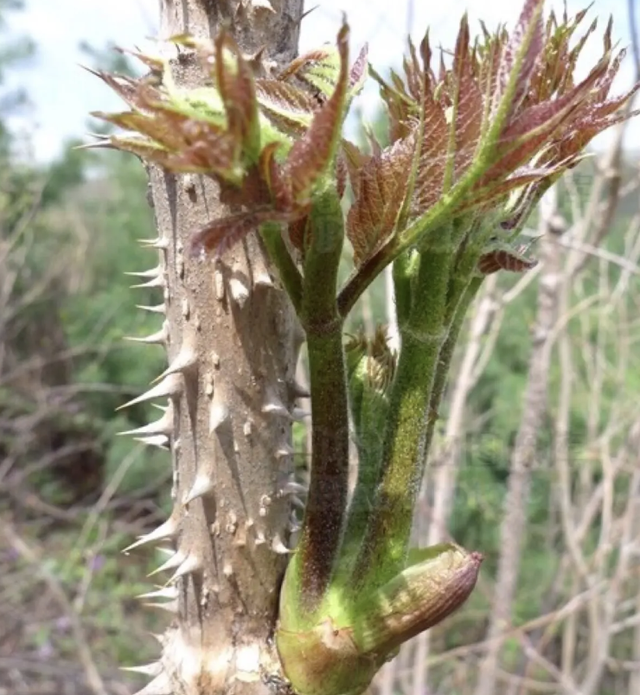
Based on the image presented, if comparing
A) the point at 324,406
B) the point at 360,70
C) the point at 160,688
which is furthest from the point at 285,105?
the point at 160,688

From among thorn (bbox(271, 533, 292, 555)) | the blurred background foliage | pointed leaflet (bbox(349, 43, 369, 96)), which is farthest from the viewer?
the blurred background foliage

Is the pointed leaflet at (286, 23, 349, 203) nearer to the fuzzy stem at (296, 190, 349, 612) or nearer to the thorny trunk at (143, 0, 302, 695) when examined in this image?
the fuzzy stem at (296, 190, 349, 612)

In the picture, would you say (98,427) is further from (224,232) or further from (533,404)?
(224,232)

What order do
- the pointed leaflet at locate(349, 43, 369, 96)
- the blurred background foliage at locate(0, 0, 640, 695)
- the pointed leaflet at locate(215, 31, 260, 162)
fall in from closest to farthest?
the pointed leaflet at locate(215, 31, 260, 162), the pointed leaflet at locate(349, 43, 369, 96), the blurred background foliage at locate(0, 0, 640, 695)

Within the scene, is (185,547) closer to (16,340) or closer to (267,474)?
(267,474)

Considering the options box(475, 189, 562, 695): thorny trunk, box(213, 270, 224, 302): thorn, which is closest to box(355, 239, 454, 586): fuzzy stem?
box(213, 270, 224, 302): thorn

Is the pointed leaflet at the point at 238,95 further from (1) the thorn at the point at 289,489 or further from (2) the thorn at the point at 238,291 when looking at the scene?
(1) the thorn at the point at 289,489
